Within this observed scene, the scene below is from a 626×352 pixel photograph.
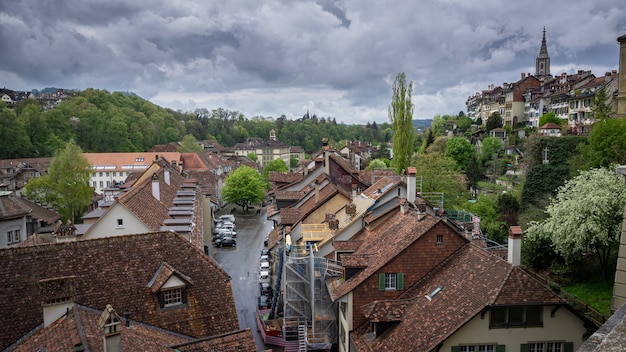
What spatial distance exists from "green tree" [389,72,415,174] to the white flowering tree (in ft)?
87.7

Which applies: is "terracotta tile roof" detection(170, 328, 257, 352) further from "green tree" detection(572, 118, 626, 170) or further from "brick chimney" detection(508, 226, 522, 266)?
"green tree" detection(572, 118, 626, 170)

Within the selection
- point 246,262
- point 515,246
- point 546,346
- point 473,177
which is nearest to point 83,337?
point 515,246

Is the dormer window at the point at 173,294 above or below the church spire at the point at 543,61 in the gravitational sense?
below

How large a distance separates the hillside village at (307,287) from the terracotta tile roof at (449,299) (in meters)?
0.06

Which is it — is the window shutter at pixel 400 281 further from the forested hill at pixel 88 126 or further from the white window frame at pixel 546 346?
the forested hill at pixel 88 126

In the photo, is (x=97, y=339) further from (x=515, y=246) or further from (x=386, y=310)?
(x=515, y=246)

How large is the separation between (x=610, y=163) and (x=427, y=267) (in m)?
18.2

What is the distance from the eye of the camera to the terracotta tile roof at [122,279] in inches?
613

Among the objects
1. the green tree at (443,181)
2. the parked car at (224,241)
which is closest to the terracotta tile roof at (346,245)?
the green tree at (443,181)

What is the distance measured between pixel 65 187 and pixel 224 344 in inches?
2116

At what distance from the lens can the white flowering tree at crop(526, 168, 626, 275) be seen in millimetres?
25828

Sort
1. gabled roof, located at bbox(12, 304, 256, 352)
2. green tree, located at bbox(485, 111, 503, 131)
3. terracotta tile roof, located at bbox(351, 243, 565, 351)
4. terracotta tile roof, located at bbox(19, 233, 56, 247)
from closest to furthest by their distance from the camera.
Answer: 1. gabled roof, located at bbox(12, 304, 256, 352)
2. terracotta tile roof, located at bbox(351, 243, 565, 351)
3. terracotta tile roof, located at bbox(19, 233, 56, 247)
4. green tree, located at bbox(485, 111, 503, 131)

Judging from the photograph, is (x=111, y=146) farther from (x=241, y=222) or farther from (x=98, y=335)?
(x=98, y=335)

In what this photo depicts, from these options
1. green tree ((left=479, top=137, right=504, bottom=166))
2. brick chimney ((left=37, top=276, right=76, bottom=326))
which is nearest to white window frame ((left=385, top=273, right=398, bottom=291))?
brick chimney ((left=37, top=276, right=76, bottom=326))
